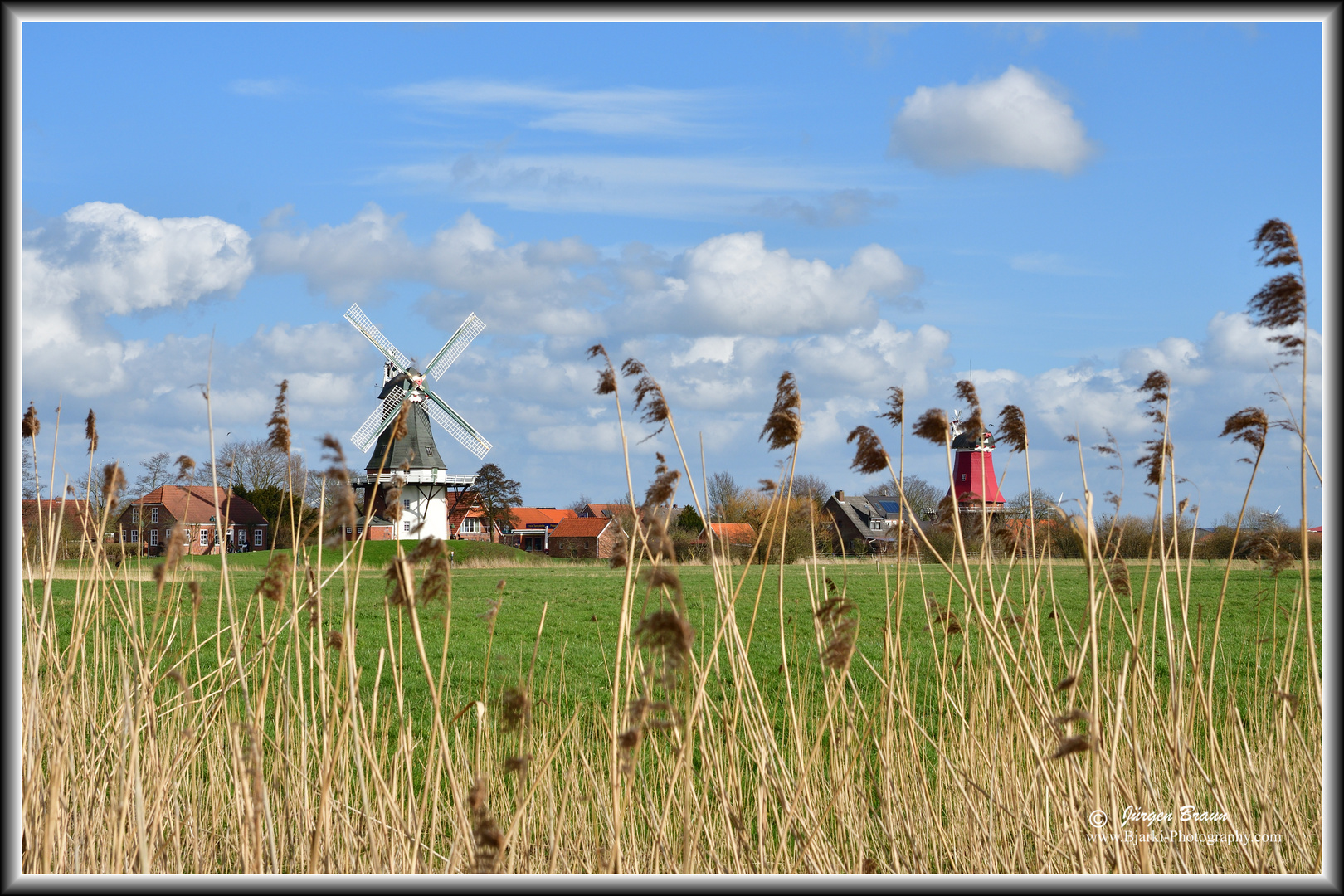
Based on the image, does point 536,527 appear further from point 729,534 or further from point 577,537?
A: point 729,534

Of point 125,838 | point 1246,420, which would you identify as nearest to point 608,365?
point 1246,420

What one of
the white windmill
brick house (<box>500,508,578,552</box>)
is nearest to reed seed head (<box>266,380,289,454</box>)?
the white windmill

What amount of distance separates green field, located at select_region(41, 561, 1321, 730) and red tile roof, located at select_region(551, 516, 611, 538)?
99.5 feet

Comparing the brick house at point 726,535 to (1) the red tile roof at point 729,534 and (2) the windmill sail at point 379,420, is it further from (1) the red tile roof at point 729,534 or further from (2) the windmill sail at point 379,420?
(2) the windmill sail at point 379,420

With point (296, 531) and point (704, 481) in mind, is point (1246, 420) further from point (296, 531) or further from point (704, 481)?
point (296, 531)

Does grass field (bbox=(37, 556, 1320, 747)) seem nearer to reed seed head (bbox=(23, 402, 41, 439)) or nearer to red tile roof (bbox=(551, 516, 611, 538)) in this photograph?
reed seed head (bbox=(23, 402, 41, 439))

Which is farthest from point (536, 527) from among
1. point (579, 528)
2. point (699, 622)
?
point (699, 622)

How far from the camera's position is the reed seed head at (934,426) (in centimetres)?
253

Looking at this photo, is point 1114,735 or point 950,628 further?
point 950,628

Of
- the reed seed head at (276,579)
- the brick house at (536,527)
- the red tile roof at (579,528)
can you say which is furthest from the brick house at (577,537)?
the reed seed head at (276,579)

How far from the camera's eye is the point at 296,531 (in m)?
2.76

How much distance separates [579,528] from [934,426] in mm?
52054

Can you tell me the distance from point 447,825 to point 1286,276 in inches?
145

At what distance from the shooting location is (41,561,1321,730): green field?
452 cm
